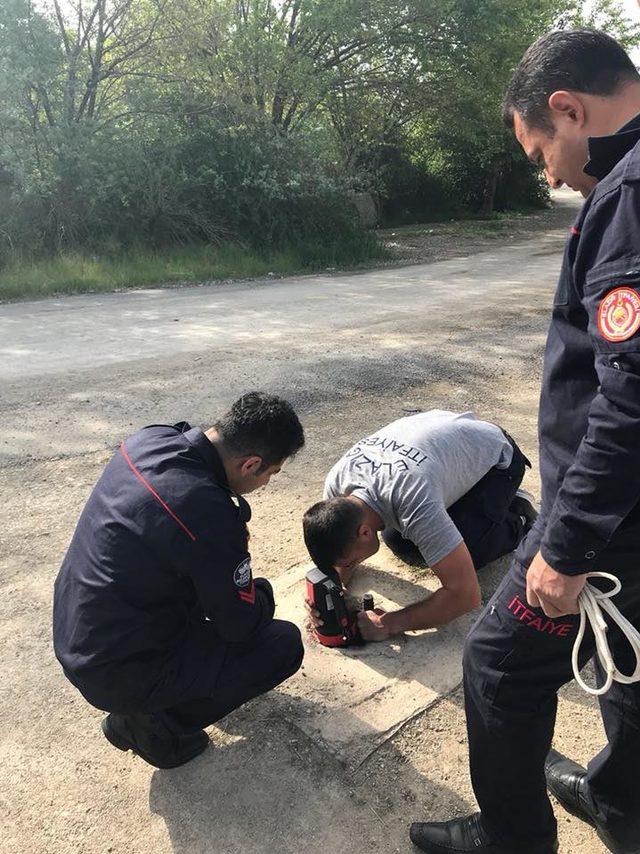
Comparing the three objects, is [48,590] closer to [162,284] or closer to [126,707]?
[126,707]

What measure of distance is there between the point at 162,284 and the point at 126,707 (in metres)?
10.0

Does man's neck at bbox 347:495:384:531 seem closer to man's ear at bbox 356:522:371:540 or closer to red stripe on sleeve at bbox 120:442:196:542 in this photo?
man's ear at bbox 356:522:371:540

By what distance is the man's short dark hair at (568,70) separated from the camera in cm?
155

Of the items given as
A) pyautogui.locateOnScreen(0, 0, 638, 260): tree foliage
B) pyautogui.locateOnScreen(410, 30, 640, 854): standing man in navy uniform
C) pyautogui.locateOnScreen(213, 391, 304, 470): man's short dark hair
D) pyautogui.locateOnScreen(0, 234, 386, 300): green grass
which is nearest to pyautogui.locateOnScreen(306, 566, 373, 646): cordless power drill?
pyautogui.locateOnScreen(213, 391, 304, 470): man's short dark hair

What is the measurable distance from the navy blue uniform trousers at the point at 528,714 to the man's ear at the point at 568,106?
97 cm

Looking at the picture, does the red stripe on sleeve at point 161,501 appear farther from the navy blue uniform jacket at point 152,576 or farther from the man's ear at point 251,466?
the man's ear at point 251,466

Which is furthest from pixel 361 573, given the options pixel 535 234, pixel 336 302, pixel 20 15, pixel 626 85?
pixel 535 234

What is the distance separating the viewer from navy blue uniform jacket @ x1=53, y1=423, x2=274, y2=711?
6.86 ft

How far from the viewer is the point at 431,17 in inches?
607

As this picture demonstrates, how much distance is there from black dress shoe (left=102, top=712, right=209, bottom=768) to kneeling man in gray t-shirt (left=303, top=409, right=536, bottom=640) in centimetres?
70

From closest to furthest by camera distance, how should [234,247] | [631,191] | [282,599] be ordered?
[631,191] < [282,599] < [234,247]

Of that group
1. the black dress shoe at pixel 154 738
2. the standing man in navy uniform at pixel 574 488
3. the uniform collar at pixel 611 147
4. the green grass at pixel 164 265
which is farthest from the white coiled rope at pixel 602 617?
the green grass at pixel 164 265

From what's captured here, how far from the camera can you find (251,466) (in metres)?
2.30

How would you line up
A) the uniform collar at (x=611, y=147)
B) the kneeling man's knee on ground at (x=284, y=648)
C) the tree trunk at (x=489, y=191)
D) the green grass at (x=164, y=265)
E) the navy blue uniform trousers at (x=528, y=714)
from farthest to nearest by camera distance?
the tree trunk at (x=489, y=191) < the green grass at (x=164, y=265) < the kneeling man's knee on ground at (x=284, y=648) < the navy blue uniform trousers at (x=528, y=714) < the uniform collar at (x=611, y=147)
